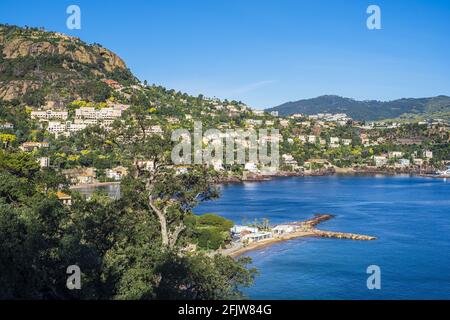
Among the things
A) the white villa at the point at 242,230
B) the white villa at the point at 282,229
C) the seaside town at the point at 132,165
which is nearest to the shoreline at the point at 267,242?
the seaside town at the point at 132,165

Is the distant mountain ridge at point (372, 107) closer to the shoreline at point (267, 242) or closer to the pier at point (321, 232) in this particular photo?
the pier at point (321, 232)

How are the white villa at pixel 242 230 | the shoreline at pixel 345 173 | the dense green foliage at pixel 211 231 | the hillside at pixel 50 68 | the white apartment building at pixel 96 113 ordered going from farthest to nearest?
the hillside at pixel 50 68, the shoreline at pixel 345 173, the white apartment building at pixel 96 113, the white villa at pixel 242 230, the dense green foliage at pixel 211 231

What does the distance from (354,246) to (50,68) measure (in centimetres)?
4984

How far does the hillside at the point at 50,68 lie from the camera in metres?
56.4

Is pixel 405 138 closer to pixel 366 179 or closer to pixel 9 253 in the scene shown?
pixel 366 179

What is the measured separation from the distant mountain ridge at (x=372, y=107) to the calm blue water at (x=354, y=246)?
10413 cm

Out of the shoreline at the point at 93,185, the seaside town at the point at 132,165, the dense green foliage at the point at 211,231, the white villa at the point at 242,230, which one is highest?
the seaside town at the point at 132,165

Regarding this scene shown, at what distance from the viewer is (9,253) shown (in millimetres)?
5754

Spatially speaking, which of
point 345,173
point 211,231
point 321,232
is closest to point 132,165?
point 211,231


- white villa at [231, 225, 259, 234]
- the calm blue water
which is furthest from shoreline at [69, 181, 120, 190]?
white villa at [231, 225, 259, 234]

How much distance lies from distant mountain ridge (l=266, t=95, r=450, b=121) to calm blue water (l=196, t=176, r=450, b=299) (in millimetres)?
104129

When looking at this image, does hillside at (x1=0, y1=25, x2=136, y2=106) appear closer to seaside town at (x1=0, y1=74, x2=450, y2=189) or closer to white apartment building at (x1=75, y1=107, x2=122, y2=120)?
seaside town at (x1=0, y1=74, x2=450, y2=189)
